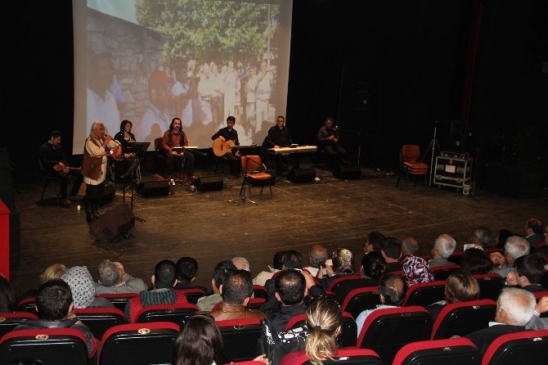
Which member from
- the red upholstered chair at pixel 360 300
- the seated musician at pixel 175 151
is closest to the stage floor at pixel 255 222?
the seated musician at pixel 175 151

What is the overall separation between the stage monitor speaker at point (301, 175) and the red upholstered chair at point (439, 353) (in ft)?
28.9

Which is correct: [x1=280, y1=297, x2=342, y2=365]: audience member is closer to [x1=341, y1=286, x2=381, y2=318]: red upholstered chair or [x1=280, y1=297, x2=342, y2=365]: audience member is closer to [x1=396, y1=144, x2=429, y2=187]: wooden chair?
[x1=341, y1=286, x2=381, y2=318]: red upholstered chair

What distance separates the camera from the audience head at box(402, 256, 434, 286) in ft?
17.9

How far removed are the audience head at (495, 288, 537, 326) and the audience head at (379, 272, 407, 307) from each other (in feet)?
2.15

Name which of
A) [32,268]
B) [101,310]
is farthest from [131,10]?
[101,310]

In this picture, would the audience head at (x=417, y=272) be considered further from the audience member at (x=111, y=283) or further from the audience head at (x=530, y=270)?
the audience member at (x=111, y=283)

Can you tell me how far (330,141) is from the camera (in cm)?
1340

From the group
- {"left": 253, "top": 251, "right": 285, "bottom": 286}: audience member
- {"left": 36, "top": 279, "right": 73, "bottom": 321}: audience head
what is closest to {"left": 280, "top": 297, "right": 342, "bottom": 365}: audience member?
{"left": 36, "top": 279, "right": 73, "bottom": 321}: audience head

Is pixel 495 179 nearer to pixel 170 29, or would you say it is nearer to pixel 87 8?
pixel 170 29

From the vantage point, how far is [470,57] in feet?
41.0

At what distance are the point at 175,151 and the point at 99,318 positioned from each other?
25.6 feet

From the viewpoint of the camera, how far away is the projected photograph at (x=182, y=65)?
1180 cm

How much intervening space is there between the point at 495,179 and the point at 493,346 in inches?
358

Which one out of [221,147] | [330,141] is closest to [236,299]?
[221,147]
